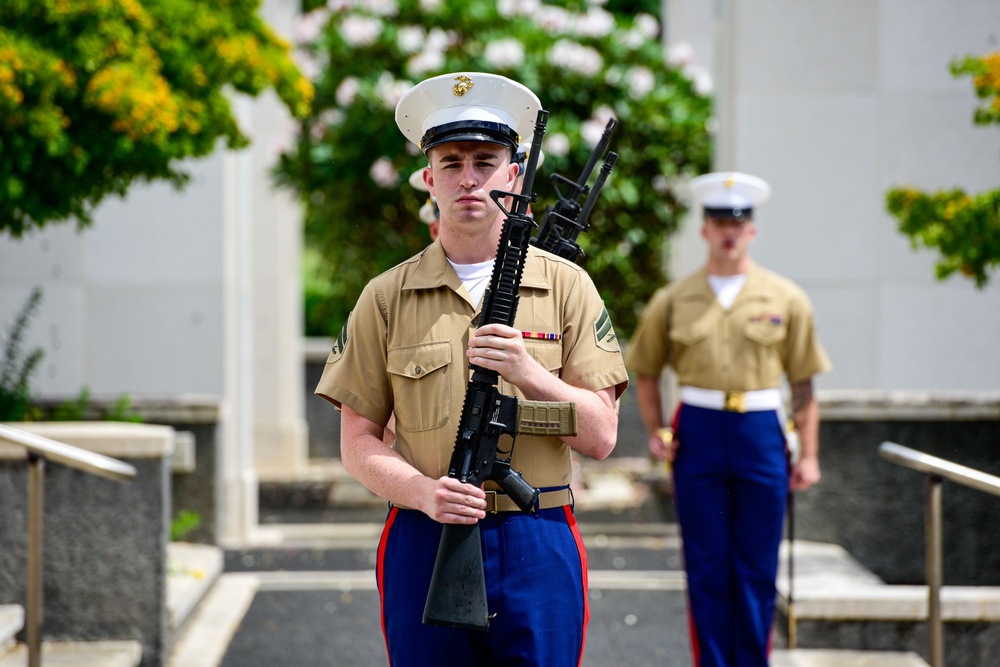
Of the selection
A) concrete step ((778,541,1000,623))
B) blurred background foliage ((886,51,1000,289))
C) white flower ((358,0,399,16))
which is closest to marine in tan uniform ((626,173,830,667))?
concrete step ((778,541,1000,623))

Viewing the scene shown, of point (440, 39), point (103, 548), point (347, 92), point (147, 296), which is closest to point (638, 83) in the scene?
point (440, 39)

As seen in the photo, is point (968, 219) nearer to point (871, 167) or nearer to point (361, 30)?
point (871, 167)

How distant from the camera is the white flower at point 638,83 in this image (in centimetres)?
1060

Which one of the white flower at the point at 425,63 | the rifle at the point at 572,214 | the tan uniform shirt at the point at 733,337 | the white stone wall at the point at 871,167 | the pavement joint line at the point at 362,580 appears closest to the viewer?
the rifle at the point at 572,214

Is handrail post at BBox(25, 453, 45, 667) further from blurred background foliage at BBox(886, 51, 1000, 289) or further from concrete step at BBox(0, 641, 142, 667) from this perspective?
blurred background foliage at BBox(886, 51, 1000, 289)

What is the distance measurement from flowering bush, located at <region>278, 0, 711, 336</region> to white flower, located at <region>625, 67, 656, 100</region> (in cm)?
1

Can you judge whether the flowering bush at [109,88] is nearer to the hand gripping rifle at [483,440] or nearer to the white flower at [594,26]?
the hand gripping rifle at [483,440]

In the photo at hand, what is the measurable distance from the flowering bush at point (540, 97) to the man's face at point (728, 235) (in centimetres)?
436

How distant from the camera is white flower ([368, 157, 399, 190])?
33.4 ft

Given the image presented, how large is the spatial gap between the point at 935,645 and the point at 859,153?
4498mm

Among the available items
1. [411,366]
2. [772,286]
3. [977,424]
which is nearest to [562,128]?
[977,424]

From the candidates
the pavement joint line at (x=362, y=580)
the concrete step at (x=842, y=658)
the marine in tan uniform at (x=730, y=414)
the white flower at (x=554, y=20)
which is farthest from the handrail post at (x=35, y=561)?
the white flower at (x=554, y=20)

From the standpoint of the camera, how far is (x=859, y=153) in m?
8.66

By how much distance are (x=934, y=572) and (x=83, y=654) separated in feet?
12.3
